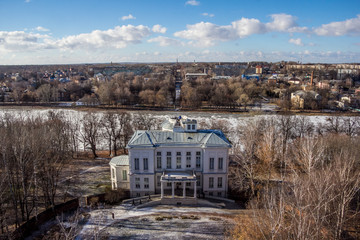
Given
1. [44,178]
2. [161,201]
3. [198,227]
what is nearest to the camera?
[198,227]

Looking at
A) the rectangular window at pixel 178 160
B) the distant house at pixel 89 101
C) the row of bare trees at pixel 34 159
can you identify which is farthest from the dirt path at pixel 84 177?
the distant house at pixel 89 101

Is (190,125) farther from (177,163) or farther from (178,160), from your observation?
(177,163)

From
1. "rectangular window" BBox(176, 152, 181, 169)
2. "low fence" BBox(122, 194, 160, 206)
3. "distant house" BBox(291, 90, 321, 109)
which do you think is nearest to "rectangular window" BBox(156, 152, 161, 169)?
"rectangular window" BBox(176, 152, 181, 169)

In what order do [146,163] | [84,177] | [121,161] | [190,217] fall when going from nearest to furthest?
1. [190,217]
2. [146,163]
3. [121,161]
4. [84,177]

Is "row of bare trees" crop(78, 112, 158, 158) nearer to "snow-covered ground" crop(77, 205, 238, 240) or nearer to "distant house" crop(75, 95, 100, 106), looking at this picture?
"snow-covered ground" crop(77, 205, 238, 240)

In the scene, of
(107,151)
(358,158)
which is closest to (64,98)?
(107,151)

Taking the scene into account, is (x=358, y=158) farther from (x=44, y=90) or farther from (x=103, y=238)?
(x=44, y=90)

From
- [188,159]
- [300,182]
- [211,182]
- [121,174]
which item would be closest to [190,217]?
[211,182]
